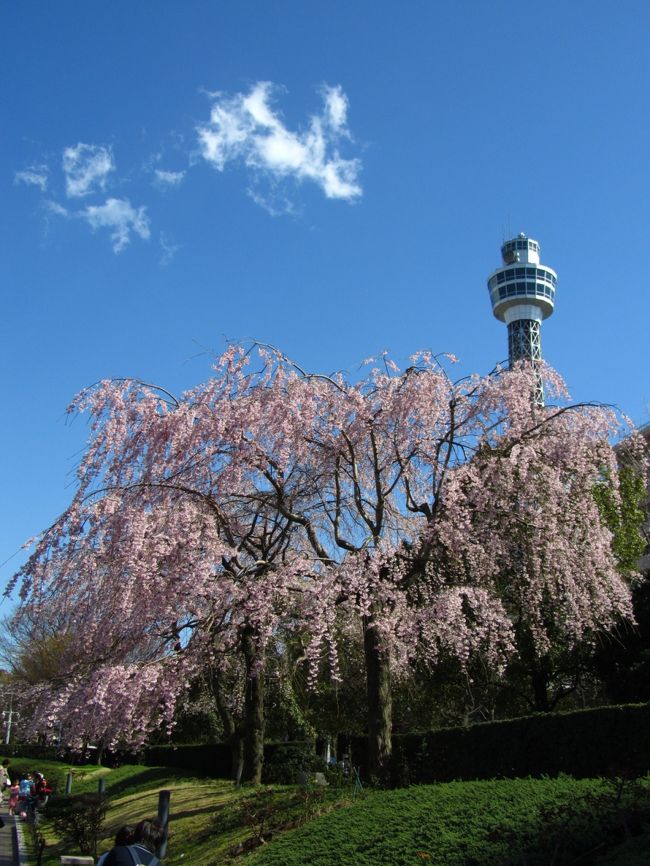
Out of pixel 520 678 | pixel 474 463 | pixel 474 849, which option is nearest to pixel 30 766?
pixel 520 678

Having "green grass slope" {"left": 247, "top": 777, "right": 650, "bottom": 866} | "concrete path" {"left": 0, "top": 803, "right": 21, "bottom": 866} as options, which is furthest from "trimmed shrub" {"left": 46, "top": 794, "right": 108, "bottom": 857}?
"green grass slope" {"left": 247, "top": 777, "right": 650, "bottom": 866}

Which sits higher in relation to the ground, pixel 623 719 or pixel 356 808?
pixel 623 719

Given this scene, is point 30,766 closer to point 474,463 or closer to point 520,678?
point 520,678

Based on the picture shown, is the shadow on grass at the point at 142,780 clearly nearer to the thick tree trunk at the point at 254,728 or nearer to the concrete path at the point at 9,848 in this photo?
the concrete path at the point at 9,848

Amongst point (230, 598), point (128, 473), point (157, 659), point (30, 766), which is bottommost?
point (30, 766)

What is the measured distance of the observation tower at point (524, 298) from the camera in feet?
368

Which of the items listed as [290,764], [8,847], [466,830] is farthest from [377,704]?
[8,847]

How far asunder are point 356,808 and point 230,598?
3.36 meters

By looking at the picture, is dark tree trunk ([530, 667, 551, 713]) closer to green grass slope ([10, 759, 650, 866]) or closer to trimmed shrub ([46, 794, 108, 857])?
green grass slope ([10, 759, 650, 866])

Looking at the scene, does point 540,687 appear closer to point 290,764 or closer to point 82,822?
point 290,764

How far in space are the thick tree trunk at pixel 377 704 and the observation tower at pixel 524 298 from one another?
101491 millimetres

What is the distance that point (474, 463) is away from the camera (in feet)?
44.3

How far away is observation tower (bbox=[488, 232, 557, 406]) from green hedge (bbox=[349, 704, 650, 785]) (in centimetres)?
10050

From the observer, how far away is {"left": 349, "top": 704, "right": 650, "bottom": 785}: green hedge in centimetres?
1126
